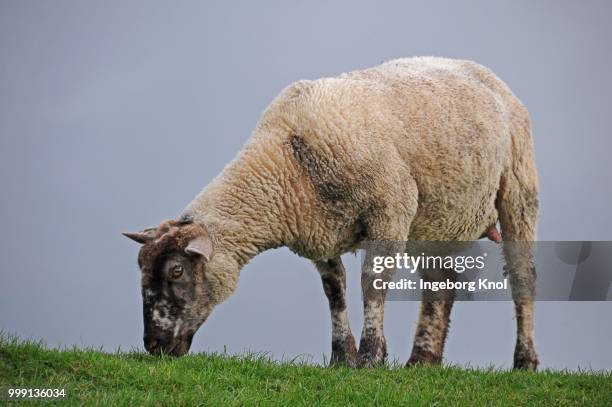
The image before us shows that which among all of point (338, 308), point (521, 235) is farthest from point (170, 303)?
point (521, 235)

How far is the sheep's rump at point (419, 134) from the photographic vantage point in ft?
36.4

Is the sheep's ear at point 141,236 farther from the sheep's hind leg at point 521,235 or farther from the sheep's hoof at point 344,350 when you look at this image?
the sheep's hind leg at point 521,235

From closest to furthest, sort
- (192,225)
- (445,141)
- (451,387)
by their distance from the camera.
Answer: (451,387)
(192,225)
(445,141)

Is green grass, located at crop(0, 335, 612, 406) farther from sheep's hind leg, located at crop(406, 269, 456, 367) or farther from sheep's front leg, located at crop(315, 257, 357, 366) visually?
sheep's hind leg, located at crop(406, 269, 456, 367)

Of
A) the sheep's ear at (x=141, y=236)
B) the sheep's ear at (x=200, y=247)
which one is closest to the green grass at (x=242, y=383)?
the sheep's ear at (x=200, y=247)

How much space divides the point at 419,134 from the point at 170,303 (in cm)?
378

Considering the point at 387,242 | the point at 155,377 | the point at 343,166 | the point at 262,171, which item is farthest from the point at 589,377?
the point at 155,377

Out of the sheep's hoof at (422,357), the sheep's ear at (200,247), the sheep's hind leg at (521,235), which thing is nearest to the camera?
the sheep's ear at (200,247)

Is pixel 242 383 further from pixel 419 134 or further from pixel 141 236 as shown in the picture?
pixel 419 134

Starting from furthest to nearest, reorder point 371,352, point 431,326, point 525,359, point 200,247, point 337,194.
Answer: point 431,326, point 525,359, point 337,194, point 371,352, point 200,247

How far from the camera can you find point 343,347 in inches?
479

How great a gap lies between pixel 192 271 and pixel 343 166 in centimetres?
215

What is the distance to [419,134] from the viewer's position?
38.7 ft

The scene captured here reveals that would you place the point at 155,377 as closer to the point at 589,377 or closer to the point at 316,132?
the point at 316,132
